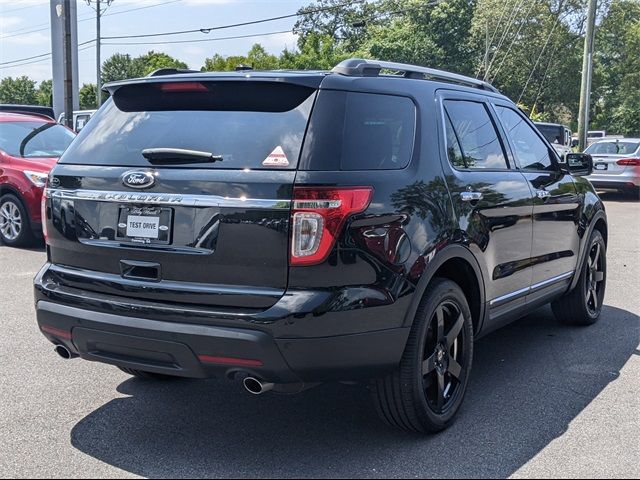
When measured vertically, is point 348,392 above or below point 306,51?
below

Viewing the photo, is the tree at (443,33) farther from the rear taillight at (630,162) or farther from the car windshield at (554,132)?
the rear taillight at (630,162)

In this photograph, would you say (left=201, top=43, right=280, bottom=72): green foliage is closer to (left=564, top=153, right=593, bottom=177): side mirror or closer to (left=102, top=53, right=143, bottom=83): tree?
(left=102, top=53, right=143, bottom=83): tree

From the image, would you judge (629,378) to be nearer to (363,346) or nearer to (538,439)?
(538,439)

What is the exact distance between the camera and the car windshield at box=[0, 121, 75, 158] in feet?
33.9

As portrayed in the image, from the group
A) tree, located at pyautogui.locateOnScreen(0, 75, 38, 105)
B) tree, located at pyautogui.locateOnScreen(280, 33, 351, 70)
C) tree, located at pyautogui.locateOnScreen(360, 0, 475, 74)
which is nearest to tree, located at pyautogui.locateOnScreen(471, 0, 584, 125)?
tree, located at pyautogui.locateOnScreen(360, 0, 475, 74)

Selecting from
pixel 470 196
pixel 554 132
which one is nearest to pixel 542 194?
pixel 470 196

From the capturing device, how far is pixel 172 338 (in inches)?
128

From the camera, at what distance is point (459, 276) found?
4.17 meters

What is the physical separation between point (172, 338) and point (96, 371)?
5.99ft

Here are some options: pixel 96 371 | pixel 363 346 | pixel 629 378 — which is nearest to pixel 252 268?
pixel 363 346

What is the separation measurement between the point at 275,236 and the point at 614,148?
17.1 metres

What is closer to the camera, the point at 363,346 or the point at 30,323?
the point at 363,346

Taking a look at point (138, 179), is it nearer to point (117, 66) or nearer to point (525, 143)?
point (525, 143)

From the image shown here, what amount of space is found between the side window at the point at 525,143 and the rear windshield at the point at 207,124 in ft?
6.93
